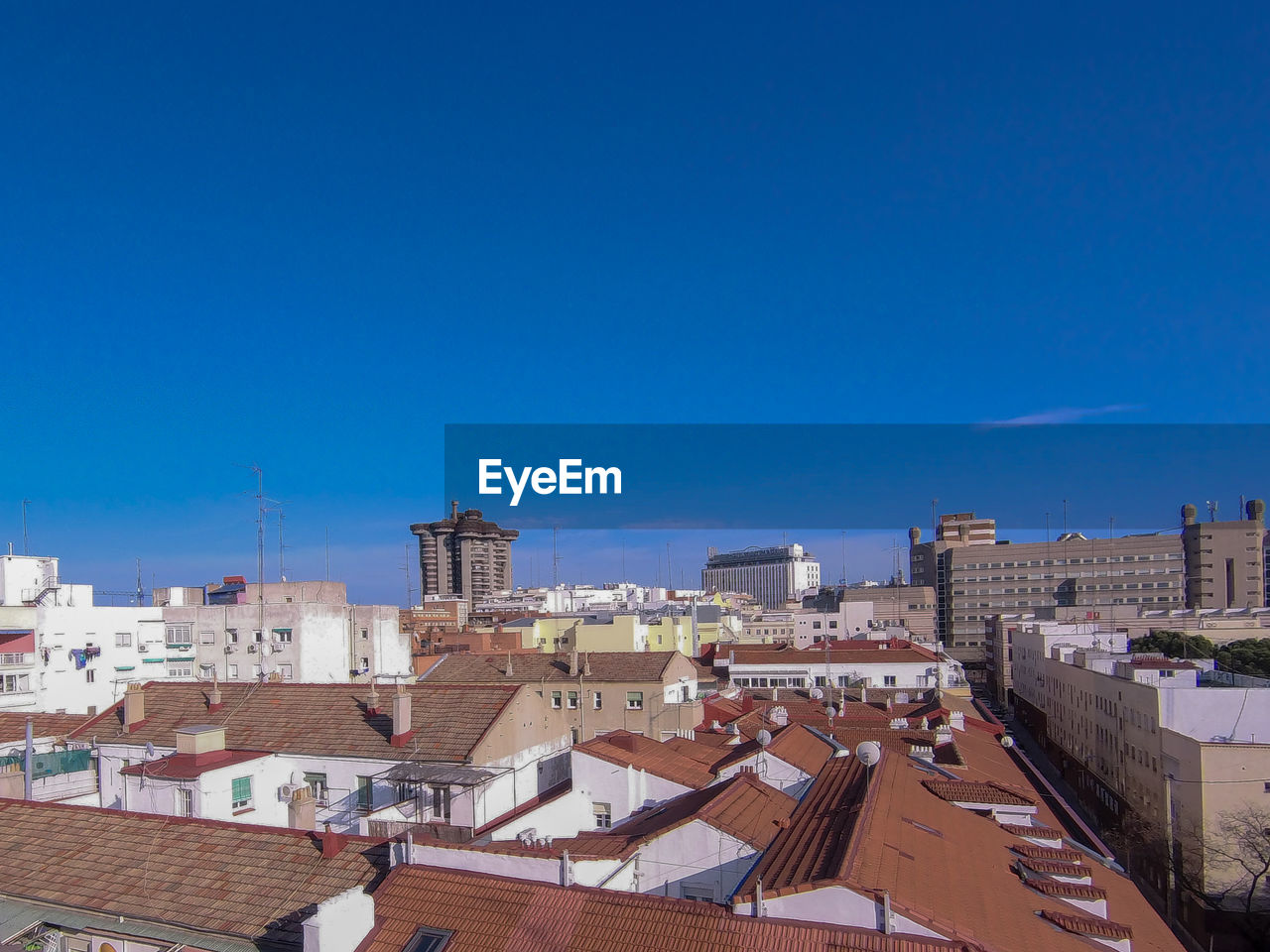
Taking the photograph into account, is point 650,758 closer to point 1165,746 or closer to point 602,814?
point 602,814

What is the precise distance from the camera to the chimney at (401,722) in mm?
20031

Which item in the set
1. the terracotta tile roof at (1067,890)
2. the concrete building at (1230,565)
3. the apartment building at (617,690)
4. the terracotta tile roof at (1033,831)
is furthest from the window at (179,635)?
the concrete building at (1230,565)

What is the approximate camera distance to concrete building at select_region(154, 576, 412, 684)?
38.2 meters

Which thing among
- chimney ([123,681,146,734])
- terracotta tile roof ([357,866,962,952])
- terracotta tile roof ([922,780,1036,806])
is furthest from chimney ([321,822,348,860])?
chimney ([123,681,146,734])

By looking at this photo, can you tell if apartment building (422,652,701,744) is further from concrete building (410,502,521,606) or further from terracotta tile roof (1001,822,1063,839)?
concrete building (410,502,521,606)

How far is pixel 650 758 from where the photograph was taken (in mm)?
20266

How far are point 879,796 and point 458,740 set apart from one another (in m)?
9.94

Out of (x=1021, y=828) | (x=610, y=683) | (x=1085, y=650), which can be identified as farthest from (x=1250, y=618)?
(x=1021, y=828)

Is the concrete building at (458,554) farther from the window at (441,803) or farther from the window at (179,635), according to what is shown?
the window at (441,803)

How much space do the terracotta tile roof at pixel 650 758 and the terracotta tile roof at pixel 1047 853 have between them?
6.76 meters

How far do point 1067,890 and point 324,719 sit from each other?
1669 cm

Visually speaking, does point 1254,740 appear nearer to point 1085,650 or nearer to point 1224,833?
point 1224,833

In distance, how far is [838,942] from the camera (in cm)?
871

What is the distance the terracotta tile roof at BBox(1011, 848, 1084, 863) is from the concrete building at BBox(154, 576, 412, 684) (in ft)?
90.6
